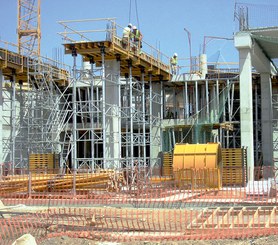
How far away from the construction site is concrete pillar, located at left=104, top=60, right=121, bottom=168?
68mm

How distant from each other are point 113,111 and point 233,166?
795 cm

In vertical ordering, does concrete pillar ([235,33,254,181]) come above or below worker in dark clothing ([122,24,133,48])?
below

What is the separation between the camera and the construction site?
13.9 meters

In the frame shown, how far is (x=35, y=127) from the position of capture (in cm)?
3678

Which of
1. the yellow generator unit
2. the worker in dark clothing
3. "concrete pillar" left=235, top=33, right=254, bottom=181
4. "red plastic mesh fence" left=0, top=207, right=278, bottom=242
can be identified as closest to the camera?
"red plastic mesh fence" left=0, top=207, right=278, bottom=242

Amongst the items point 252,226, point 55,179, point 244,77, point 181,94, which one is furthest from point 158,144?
point 252,226

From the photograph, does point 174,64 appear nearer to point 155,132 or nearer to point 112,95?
point 155,132

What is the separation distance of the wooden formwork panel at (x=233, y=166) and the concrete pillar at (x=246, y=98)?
481 mm

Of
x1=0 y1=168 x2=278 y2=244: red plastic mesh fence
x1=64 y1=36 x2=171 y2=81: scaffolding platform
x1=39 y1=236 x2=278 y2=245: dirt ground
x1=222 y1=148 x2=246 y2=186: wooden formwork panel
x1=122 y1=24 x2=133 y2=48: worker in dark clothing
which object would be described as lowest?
x1=39 y1=236 x2=278 y2=245: dirt ground

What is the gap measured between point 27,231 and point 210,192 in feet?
31.8

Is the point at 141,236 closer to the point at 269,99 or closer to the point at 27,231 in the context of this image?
the point at 27,231

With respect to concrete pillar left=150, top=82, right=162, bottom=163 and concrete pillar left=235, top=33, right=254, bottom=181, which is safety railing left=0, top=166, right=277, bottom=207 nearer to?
concrete pillar left=235, top=33, right=254, bottom=181

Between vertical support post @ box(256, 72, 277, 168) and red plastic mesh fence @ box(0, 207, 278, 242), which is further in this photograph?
vertical support post @ box(256, 72, 277, 168)

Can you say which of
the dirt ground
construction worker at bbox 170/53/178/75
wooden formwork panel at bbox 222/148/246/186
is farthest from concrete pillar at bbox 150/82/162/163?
the dirt ground
